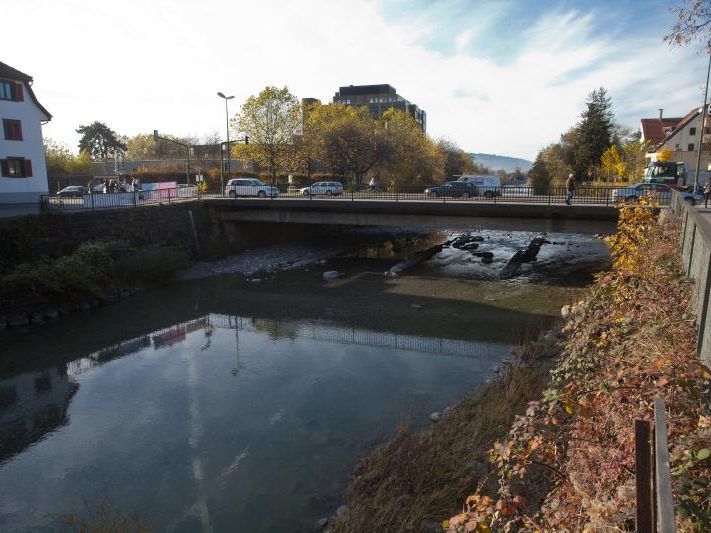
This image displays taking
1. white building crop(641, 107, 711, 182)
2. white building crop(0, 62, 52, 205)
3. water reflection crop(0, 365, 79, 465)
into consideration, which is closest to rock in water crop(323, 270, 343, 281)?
water reflection crop(0, 365, 79, 465)

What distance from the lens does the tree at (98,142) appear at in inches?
4035

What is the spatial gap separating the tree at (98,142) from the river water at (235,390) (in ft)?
295

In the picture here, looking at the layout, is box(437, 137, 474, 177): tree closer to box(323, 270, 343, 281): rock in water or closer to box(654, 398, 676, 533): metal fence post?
box(323, 270, 343, 281): rock in water

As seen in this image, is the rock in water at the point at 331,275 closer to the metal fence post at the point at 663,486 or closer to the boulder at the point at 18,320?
the boulder at the point at 18,320

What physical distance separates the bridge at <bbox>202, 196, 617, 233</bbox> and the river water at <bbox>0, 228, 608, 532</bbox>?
3659 millimetres

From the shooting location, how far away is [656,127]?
88.0 m

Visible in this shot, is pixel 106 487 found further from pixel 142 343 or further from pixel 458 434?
pixel 142 343

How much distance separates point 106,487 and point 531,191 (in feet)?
92.8

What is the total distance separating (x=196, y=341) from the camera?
59.7 ft

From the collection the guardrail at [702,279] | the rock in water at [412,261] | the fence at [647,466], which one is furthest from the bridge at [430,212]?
the fence at [647,466]

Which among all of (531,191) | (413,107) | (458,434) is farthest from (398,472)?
(413,107)

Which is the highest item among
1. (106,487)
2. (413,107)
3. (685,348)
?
(413,107)

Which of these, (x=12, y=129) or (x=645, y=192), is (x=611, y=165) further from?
(x=12, y=129)

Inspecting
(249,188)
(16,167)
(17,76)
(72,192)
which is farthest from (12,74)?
(249,188)
